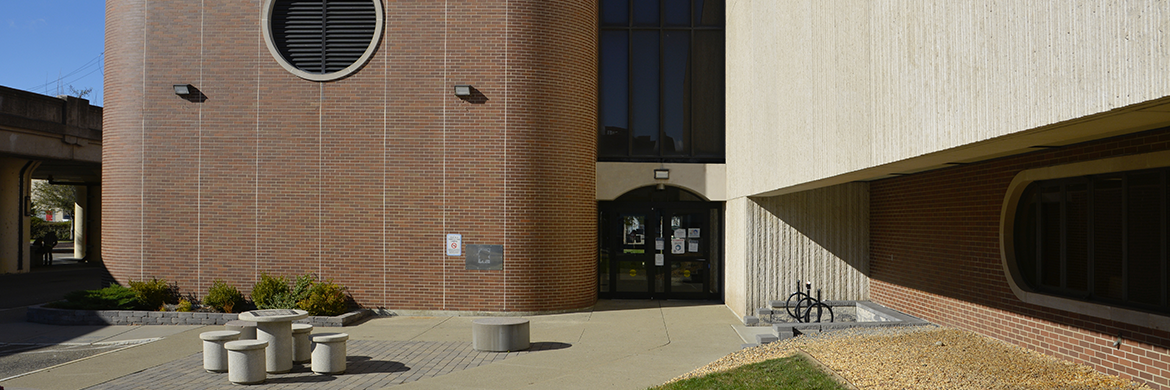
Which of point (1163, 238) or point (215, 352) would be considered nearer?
point (1163, 238)

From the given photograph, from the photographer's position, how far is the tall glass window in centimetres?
1728

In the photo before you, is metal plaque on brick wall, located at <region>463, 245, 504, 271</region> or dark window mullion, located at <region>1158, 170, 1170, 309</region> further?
metal plaque on brick wall, located at <region>463, 245, 504, 271</region>

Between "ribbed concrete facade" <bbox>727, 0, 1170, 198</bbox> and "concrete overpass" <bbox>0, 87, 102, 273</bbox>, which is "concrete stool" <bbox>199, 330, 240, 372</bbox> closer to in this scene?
"ribbed concrete facade" <bbox>727, 0, 1170, 198</bbox>

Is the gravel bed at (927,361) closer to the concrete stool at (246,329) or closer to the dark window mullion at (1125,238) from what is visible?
the dark window mullion at (1125,238)

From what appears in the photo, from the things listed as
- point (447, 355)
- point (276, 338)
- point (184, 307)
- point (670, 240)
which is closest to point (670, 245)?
point (670, 240)

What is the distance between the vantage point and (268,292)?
14391 millimetres

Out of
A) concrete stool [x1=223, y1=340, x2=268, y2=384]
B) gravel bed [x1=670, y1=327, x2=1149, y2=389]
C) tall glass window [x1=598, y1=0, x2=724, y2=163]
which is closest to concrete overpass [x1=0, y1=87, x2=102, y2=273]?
tall glass window [x1=598, y1=0, x2=724, y2=163]

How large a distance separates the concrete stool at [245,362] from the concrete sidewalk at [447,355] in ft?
0.44

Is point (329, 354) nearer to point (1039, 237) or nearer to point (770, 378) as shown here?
point (770, 378)

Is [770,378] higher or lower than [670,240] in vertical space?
lower

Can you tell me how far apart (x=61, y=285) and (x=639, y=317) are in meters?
17.5

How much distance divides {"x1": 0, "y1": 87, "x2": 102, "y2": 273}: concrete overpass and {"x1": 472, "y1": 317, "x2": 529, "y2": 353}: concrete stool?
1950 centimetres

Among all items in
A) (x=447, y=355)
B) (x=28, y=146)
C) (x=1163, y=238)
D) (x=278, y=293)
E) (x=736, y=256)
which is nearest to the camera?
(x=1163, y=238)

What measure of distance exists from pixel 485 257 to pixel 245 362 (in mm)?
6611
